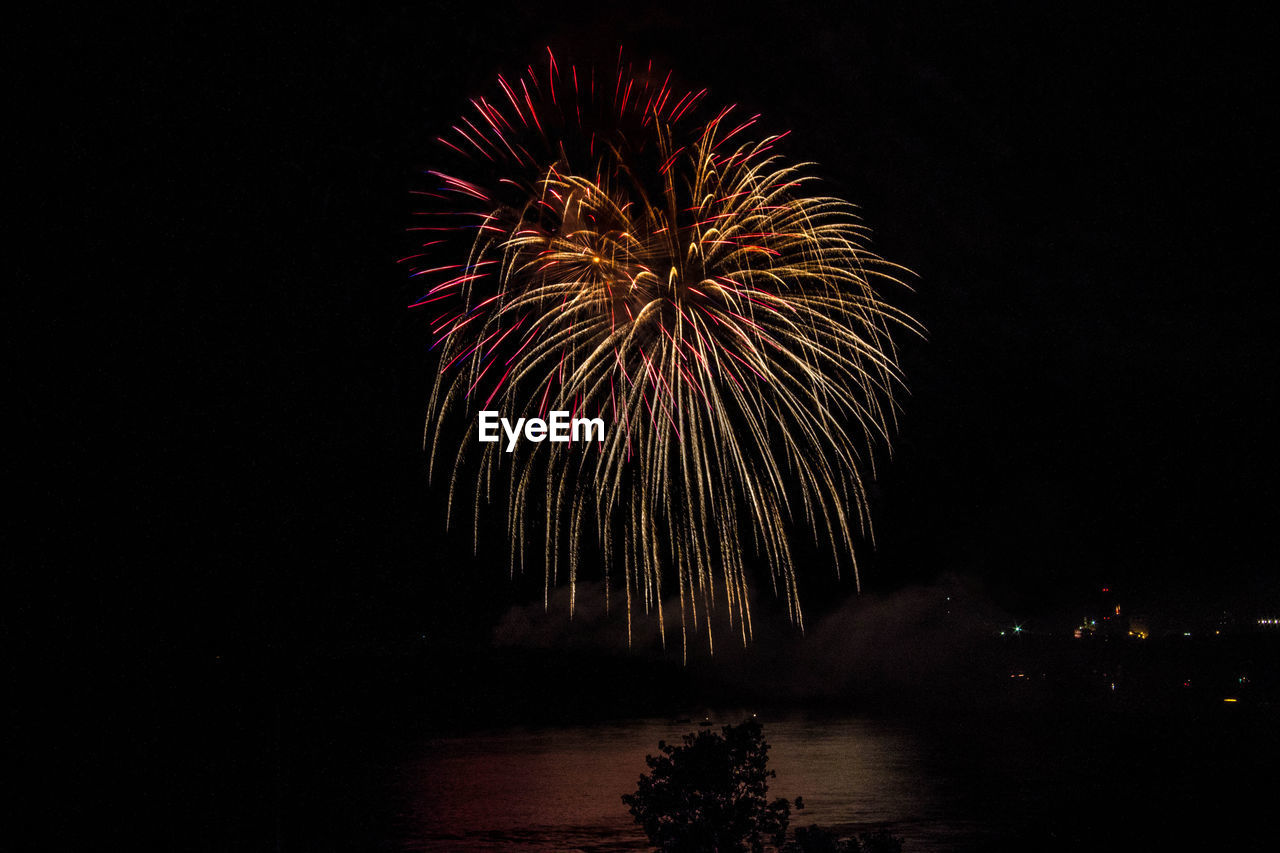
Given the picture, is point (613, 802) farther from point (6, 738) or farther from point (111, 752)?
point (111, 752)

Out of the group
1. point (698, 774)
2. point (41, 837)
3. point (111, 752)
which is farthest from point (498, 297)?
point (111, 752)

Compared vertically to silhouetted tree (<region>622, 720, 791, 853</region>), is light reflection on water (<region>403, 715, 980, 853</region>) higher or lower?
lower

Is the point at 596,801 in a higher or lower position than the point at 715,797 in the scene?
lower

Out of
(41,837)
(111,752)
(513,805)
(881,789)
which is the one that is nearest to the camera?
(41,837)

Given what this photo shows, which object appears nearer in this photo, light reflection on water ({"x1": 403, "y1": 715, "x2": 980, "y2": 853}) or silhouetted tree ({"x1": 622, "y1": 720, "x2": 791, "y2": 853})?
silhouetted tree ({"x1": 622, "y1": 720, "x2": 791, "y2": 853})
